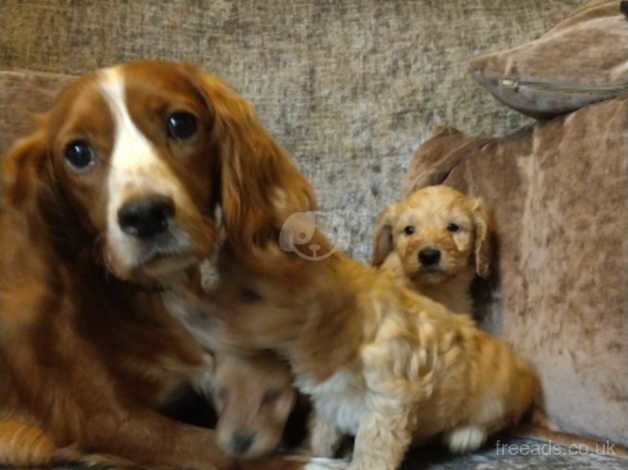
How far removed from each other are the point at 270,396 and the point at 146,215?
1.11 feet

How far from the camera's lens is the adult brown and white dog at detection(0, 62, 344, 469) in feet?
3.34

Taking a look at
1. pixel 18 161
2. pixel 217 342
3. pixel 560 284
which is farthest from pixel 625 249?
pixel 18 161

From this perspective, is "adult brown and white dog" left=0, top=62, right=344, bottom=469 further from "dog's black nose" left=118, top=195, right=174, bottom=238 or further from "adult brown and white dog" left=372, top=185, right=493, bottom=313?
"adult brown and white dog" left=372, top=185, right=493, bottom=313

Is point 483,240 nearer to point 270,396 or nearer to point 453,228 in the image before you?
point 453,228

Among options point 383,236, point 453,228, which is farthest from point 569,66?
point 383,236

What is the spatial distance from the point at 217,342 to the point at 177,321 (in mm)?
101

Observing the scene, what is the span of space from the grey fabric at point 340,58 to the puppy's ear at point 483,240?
1.15ft

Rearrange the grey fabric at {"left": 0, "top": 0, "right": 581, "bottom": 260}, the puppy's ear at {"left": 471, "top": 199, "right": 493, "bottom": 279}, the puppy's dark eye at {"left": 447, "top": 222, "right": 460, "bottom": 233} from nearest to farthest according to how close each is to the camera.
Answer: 1. the puppy's ear at {"left": 471, "top": 199, "right": 493, "bottom": 279}
2. the puppy's dark eye at {"left": 447, "top": 222, "right": 460, "bottom": 233}
3. the grey fabric at {"left": 0, "top": 0, "right": 581, "bottom": 260}

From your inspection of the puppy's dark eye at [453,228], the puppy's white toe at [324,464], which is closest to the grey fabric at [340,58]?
the puppy's dark eye at [453,228]

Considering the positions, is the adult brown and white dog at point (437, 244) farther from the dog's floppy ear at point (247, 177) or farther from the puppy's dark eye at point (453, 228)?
the dog's floppy ear at point (247, 177)

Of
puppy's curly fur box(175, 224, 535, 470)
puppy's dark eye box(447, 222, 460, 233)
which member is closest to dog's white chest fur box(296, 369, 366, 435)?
puppy's curly fur box(175, 224, 535, 470)

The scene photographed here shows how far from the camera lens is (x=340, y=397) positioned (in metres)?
1.12

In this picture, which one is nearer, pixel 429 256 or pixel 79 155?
pixel 79 155

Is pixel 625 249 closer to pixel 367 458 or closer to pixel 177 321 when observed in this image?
pixel 367 458
